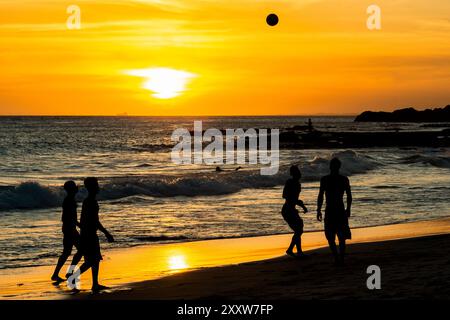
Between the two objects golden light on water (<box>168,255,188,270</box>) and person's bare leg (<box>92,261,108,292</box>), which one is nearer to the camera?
person's bare leg (<box>92,261,108,292</box>)

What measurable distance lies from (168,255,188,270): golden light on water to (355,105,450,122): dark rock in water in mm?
138244

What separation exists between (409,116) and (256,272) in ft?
527

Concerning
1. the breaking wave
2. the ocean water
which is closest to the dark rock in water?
the ocean water

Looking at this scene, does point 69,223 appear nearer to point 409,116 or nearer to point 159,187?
point 159,187

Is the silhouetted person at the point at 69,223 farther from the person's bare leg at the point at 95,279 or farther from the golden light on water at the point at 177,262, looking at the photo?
the golden light on water at the point at 177,262

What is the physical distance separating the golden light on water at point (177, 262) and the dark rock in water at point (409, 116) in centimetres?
13824

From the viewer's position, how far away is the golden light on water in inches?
505

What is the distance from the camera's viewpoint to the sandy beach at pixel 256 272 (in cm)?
937

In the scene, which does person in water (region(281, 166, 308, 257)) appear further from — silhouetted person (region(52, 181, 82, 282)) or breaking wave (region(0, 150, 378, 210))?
breaking wave (region(0, 150, 378, 210))

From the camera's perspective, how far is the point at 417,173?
125ft

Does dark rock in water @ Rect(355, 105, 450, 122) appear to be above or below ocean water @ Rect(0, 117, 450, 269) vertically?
above
